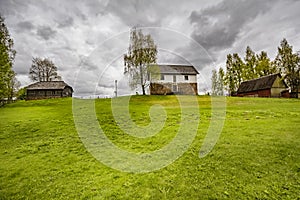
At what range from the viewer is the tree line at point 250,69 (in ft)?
139

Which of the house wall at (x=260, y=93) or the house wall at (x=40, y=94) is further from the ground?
the house wall at (x=40, y=94)

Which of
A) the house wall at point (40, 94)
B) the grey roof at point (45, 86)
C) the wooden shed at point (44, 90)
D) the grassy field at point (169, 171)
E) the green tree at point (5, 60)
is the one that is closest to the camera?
the grassy field at point (169, 171)

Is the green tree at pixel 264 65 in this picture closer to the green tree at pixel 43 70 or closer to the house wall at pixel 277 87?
the house wall at pixel 277 87

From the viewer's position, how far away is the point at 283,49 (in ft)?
140

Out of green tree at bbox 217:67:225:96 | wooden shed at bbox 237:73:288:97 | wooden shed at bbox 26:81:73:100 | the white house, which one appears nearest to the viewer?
wooden shed at bbox 237:73:288:97

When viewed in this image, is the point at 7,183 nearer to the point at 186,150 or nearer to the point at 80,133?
the point at 80,133

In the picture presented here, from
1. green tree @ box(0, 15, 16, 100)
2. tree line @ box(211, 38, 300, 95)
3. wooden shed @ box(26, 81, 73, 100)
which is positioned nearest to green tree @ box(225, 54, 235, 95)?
tree line @ box(211, 38, 300, 95)

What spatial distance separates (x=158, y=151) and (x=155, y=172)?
189 cm

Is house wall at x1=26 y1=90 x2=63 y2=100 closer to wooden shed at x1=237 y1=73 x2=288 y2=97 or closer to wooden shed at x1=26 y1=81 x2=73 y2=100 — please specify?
wooden shed at x1=26 y1=81 x2=73 y2=100

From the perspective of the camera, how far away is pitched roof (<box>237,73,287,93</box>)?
44500 mm

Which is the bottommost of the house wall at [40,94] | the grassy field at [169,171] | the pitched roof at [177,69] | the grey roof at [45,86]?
the grassy field at [169,171]

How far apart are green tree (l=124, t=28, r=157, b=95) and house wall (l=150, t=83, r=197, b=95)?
5.75 meters

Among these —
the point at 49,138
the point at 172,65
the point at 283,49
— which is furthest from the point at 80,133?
the point at 283,49

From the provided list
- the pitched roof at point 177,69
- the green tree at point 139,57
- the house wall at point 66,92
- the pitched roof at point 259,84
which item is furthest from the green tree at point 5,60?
the pitched roof at point 259,84
